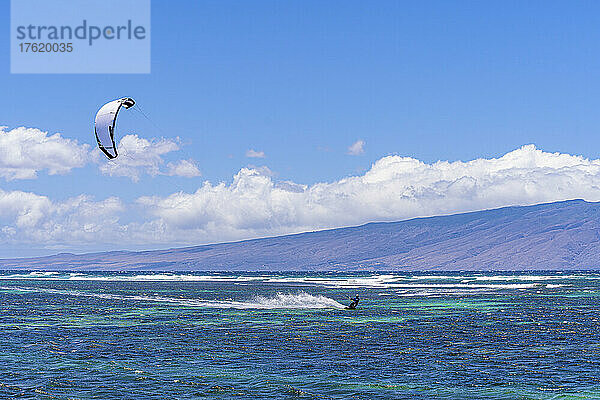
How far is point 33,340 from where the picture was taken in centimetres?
4991

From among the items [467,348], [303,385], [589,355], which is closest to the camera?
[303,385]

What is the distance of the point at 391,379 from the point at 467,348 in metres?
11.6

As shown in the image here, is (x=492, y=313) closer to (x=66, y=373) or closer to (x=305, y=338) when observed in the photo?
(x=305, y=338)

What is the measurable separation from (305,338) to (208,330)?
8.64 m

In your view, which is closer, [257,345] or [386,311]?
[257,345]

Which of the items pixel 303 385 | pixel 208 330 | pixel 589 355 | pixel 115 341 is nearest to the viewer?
pixel 303 385

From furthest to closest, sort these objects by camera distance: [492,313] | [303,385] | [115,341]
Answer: [492,313], [115,341], [303,385]

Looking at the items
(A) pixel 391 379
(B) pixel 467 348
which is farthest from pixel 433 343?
(A) pixel 391 379

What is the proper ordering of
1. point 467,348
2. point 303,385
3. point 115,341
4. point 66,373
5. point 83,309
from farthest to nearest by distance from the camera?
1. point 83,309
2. point 115,341
3. point 467,348
4. point 66,373
5. point 303,385

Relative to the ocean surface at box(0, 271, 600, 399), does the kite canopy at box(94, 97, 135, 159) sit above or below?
above

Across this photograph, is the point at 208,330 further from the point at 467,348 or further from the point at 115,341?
the point at 467,348

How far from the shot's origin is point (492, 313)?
72812mm

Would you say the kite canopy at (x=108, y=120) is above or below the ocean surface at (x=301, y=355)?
above

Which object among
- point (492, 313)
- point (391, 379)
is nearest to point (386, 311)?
point (492, 313)
